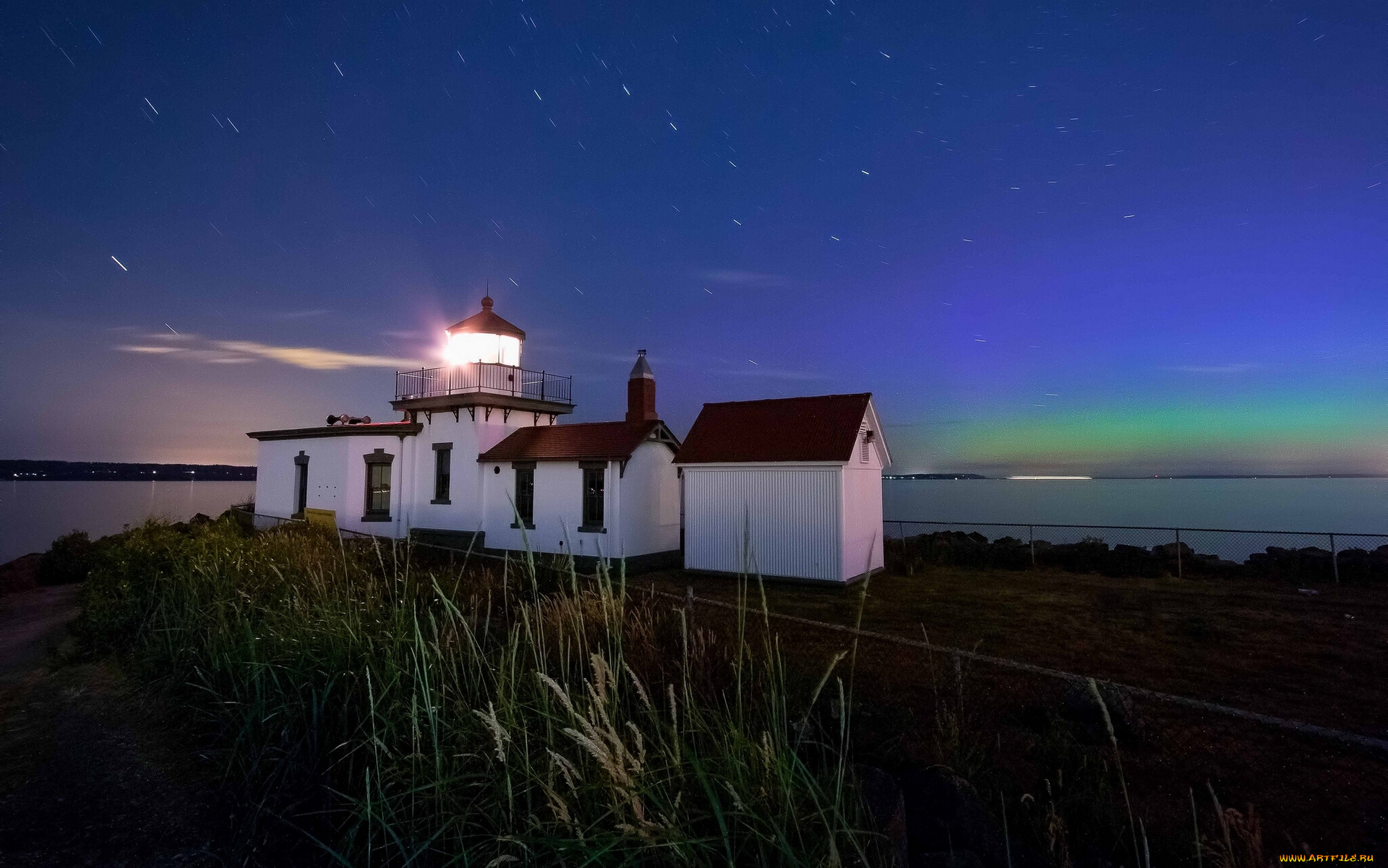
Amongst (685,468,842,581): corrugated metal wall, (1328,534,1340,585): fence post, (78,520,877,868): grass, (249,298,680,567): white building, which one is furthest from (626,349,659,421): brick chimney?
(1328,534,1340,585): fence post

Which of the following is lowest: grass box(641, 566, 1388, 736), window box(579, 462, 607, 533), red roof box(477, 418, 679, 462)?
grass box(641, 566, 1388, 736)

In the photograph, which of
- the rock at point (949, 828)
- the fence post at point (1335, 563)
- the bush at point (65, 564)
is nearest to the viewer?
the rock at point (949, 828)

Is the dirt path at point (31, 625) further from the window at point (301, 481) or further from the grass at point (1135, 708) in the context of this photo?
the grass at point (1135, 708)

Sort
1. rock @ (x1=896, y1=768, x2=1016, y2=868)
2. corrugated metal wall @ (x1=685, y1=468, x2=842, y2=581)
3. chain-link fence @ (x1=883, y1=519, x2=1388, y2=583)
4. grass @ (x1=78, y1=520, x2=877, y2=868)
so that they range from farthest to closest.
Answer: chain-link fence @ (x1=883, y1=519, x2=1388, y2=583) → corrugated metal wall @ (x1=685, y1=468, x2=842, y2=581) → rock @ (x1=896, y1=768, x2=1016, y2=868) → grass @ (x1=78, y1=520, x2=877, y2=868)

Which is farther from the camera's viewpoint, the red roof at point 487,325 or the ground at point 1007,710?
the red roof at point 487,325

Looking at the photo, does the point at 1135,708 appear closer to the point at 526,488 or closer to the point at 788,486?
the point at 788,486

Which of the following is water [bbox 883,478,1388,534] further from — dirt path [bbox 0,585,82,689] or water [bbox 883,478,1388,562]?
dirt path [bbox 0,585,82,689]

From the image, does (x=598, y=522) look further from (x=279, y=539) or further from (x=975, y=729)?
(x=975, y=729)

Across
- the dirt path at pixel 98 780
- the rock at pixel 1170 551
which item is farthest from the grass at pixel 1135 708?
the dirt path at pixel 98 780

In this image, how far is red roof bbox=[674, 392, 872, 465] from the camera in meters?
14.8

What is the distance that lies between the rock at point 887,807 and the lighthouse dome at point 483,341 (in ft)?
61.2

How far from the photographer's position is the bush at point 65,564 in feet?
53.4

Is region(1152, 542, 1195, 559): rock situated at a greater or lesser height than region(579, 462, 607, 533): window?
lesser

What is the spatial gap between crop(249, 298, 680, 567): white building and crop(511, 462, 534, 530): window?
0.04 metres
